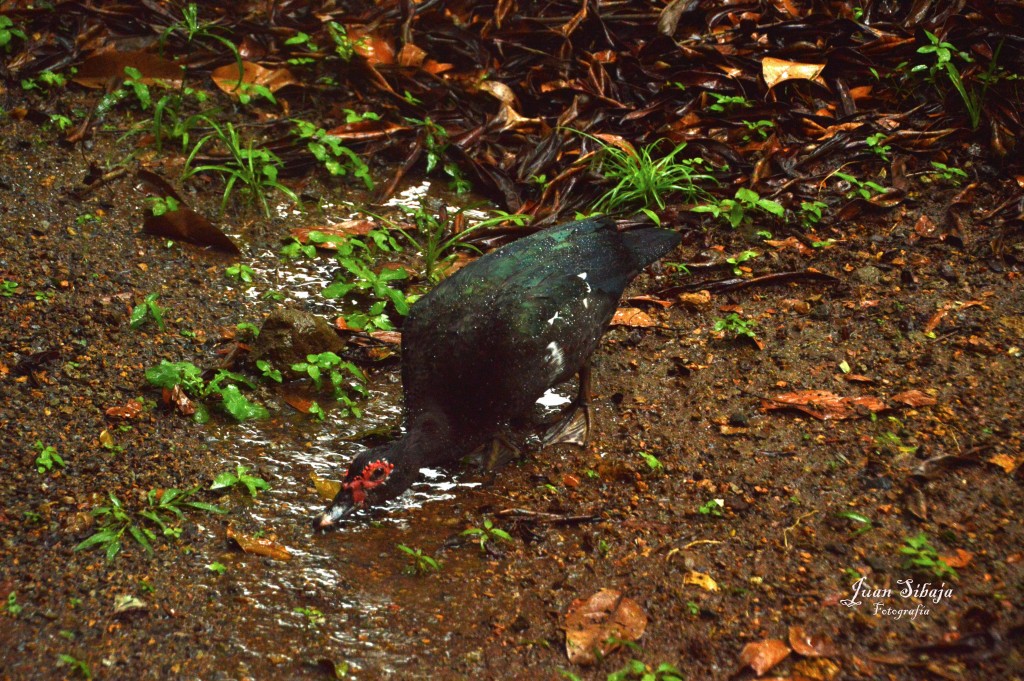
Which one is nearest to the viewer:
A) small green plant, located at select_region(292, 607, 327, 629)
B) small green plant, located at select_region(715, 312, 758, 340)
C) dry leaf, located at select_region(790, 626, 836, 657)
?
dry leaf, located at select_region(790, 626, 836, 657)

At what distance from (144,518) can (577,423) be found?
190 cm

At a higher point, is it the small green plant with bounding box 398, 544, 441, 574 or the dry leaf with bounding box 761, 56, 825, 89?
the dry leaf with bounding box 761, 56, 825, 89

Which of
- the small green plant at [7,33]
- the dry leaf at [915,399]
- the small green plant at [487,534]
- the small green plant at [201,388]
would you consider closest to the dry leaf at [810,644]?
the small green plant at [487,534]

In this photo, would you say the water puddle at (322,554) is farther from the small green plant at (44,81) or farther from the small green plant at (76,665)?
the small green plant at (44,81)

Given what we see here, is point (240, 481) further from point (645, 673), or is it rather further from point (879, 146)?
point (879, 146)

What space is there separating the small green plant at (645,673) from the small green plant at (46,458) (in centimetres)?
229

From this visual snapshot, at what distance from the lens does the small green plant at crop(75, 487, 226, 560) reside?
3.15 m

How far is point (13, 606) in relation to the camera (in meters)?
2.86

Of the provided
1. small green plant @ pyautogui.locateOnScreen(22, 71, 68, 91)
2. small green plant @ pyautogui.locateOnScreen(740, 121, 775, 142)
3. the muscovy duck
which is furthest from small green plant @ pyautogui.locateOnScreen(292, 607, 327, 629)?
small green plant @ pyautogui.locateOnScreen(22, 71, 68, 91)

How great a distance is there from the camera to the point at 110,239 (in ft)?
15.7

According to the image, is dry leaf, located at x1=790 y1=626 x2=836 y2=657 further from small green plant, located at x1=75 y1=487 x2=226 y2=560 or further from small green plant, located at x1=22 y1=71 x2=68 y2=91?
small green plant, located at x1=22 y1=71 x2=68 y2=91

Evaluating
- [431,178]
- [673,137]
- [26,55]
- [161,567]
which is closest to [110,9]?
[26,55]

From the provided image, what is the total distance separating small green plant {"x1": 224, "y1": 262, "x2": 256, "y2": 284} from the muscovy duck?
4.10ft

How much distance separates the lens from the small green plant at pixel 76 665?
106 inches
